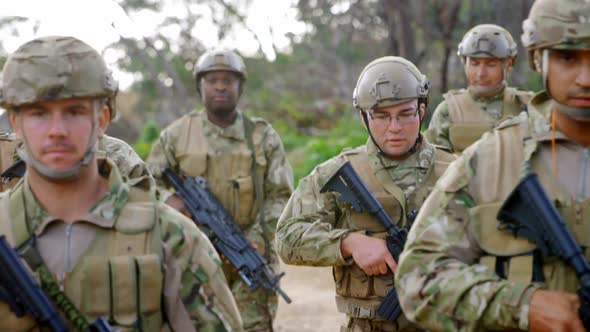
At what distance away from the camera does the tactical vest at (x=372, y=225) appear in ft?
16.4

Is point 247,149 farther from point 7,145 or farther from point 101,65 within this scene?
point 101,65

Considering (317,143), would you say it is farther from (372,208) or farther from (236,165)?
(372,208)

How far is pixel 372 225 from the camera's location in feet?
16.6

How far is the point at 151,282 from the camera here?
10.7 feet

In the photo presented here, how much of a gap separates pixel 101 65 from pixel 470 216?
4.35 feet

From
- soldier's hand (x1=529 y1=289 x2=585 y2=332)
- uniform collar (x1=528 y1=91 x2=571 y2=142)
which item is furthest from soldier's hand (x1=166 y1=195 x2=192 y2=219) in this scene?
soldier's hand (x1=529 y1=289 x2=585 y2=332)

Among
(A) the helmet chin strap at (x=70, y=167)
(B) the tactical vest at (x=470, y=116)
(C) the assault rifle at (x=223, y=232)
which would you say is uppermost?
(A) the helmet chin strap at (x=70, y=167)

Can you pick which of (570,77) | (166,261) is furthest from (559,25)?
(166,261)

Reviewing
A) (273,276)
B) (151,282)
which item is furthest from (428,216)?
(273,276)

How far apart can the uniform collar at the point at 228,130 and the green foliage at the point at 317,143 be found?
6.14m

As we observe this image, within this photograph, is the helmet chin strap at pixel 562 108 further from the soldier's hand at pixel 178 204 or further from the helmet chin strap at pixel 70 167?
the soldier's hand at pixel 178 204

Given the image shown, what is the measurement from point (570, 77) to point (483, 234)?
561mm

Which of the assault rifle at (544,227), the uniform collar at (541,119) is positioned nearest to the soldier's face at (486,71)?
the uniform collar at (541,119)

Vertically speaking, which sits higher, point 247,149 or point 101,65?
point 101,65
